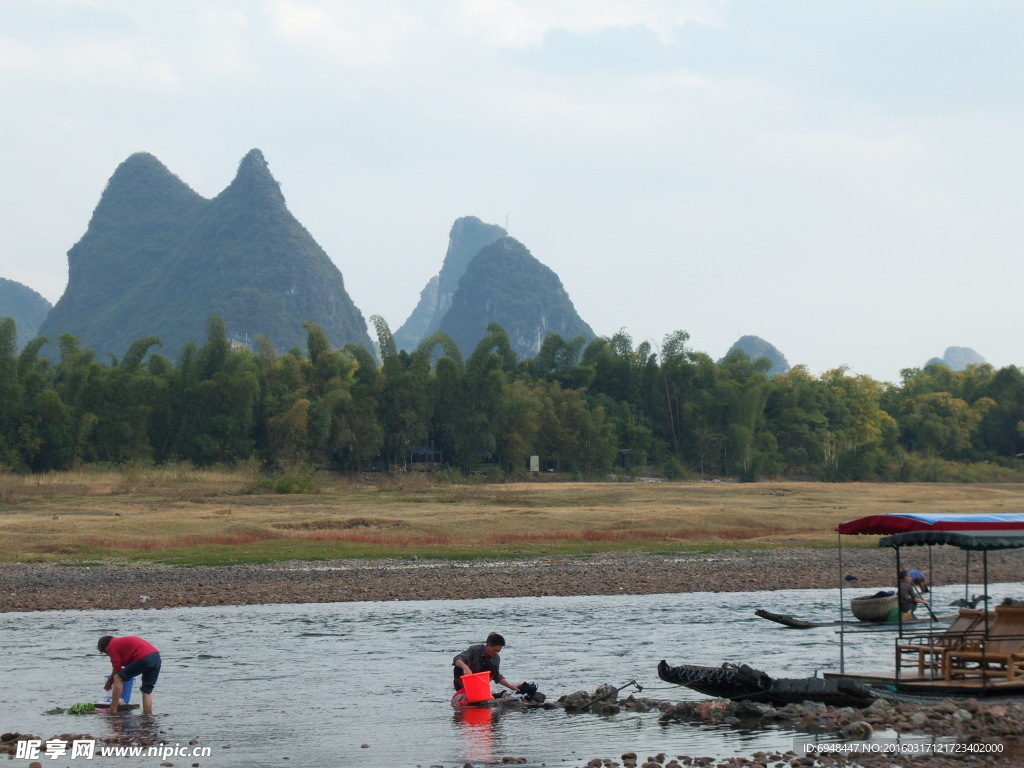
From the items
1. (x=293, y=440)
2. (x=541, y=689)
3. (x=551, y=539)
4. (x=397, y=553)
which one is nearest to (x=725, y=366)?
(x=293, y=440)

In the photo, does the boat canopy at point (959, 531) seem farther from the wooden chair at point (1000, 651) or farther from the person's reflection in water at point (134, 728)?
the person's reflection in water at point (134, 728)

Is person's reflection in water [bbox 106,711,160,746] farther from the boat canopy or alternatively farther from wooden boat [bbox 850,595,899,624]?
wooden boat [bbox 850,595,899,624]

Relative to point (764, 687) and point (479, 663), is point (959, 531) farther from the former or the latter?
point (479, 663)

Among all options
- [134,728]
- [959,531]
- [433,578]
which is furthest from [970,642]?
[433,578]

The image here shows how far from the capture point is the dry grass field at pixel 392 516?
1650 inches

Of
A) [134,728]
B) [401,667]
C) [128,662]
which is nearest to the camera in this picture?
[134,728]

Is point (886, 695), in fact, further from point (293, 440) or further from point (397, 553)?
point (293, 440)

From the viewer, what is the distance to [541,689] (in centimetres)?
1934

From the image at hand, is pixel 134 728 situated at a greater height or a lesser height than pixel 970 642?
lesser

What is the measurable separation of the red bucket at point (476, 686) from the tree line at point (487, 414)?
57.7 meters

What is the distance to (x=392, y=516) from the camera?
170ft

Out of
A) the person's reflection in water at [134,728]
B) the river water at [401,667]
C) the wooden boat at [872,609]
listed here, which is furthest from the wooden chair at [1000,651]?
the person's reflection in water at [134,728]

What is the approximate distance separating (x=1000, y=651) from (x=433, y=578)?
21989mm

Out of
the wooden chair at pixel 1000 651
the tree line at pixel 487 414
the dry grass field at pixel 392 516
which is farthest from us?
the tree line at pixel 487 414
